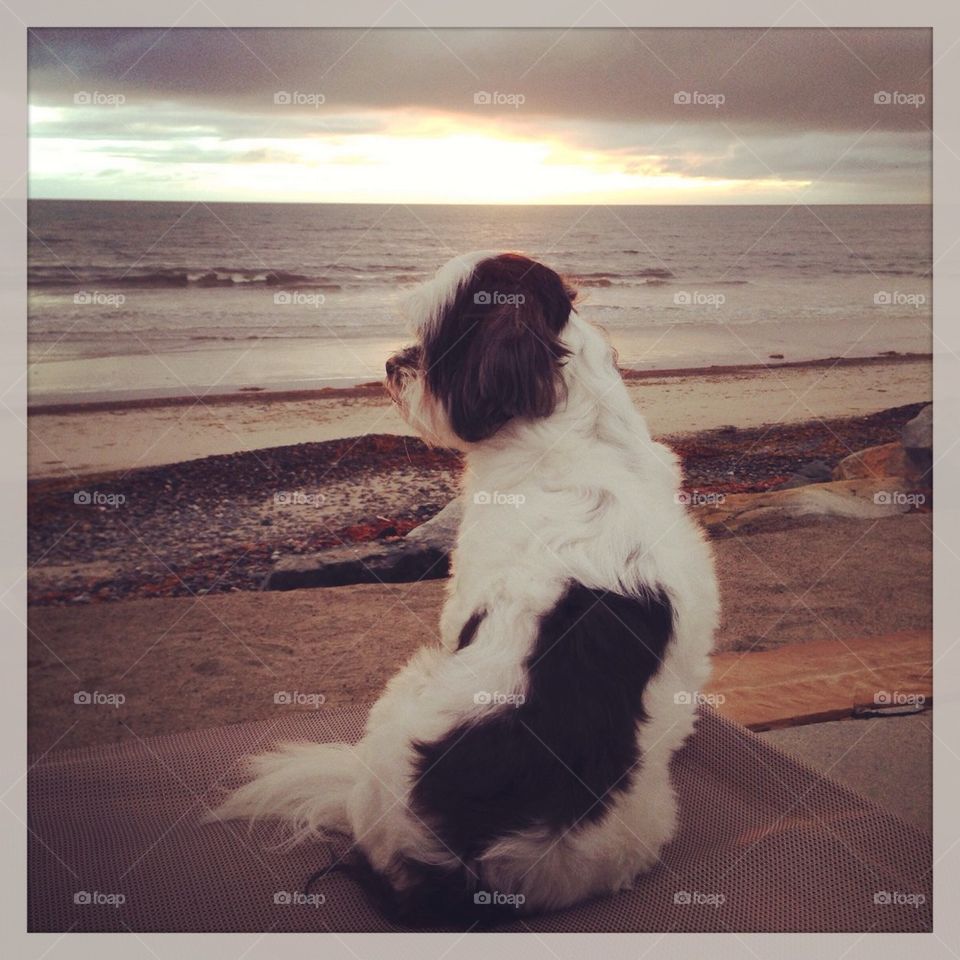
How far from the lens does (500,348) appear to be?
1733 millimetres

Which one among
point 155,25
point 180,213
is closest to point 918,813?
point 180,213

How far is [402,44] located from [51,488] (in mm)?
1465

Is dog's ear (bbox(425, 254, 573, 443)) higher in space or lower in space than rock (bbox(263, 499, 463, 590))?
higher

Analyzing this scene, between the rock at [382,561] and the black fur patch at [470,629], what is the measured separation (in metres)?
1.40

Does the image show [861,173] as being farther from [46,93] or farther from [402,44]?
[46,93]

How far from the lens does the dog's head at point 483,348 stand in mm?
1744

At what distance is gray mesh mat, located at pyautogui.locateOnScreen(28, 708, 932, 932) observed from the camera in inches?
75.8

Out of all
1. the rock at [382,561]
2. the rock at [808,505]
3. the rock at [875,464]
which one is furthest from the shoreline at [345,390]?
the rock at [382,561]

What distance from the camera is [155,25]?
2273 millimetres

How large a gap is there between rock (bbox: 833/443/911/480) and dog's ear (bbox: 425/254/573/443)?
60.6 inches

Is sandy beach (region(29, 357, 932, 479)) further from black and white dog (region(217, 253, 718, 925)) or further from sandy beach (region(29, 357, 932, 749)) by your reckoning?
black and white dog (region(217, 253, 718, 925))

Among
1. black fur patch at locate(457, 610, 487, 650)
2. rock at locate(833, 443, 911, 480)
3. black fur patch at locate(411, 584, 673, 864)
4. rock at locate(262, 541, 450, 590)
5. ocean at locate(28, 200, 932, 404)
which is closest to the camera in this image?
black fur patch at locate(411, 584, 673, 864)

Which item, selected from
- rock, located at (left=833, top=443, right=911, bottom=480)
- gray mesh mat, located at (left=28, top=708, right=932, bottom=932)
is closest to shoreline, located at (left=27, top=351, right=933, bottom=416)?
rock, located at (left=833, top=443, right=911, bottom=480)

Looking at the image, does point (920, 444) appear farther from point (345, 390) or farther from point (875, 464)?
point (345, 390)
